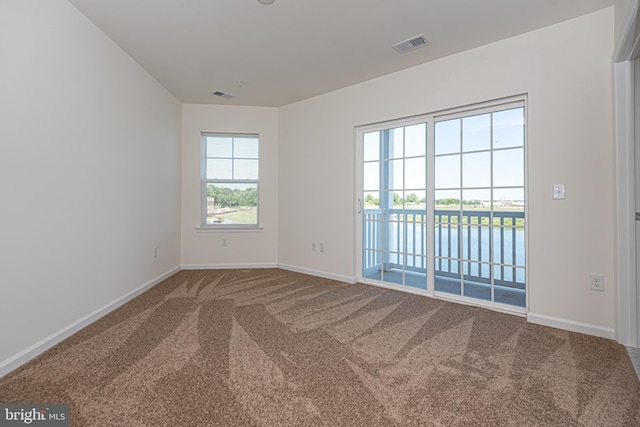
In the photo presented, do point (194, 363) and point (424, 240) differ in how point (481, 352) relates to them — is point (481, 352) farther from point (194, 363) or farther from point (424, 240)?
point (194, 363)

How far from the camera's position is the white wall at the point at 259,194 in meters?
4.52

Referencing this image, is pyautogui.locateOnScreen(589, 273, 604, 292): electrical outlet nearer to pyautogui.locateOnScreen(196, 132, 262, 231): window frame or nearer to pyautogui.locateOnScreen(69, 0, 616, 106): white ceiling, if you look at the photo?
pyautogui.locateOnScreen(69, 0, 616, 106): white ceiling

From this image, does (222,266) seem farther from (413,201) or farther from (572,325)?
(572,325)

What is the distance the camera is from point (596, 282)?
89.6 inches

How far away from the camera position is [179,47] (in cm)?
289

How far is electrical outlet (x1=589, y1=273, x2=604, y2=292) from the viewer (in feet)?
7.40


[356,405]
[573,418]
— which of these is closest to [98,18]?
[356,405]

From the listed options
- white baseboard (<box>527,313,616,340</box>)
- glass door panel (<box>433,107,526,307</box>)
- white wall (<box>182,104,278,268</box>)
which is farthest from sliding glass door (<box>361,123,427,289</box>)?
white wall (<box>182,104,278,268</box>)

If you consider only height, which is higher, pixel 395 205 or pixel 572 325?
pixel 395 205

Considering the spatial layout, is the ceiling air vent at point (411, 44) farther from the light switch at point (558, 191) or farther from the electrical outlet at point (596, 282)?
the electrical outlet at point (596, 282)

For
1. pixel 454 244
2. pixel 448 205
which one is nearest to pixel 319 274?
pixel 454 244

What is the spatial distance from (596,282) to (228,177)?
4.41m

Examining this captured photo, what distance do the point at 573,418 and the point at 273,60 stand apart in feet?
11.5

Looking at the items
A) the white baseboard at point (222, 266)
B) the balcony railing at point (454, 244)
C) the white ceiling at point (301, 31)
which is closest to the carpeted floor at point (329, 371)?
the balcony railing at point (454, 244)
